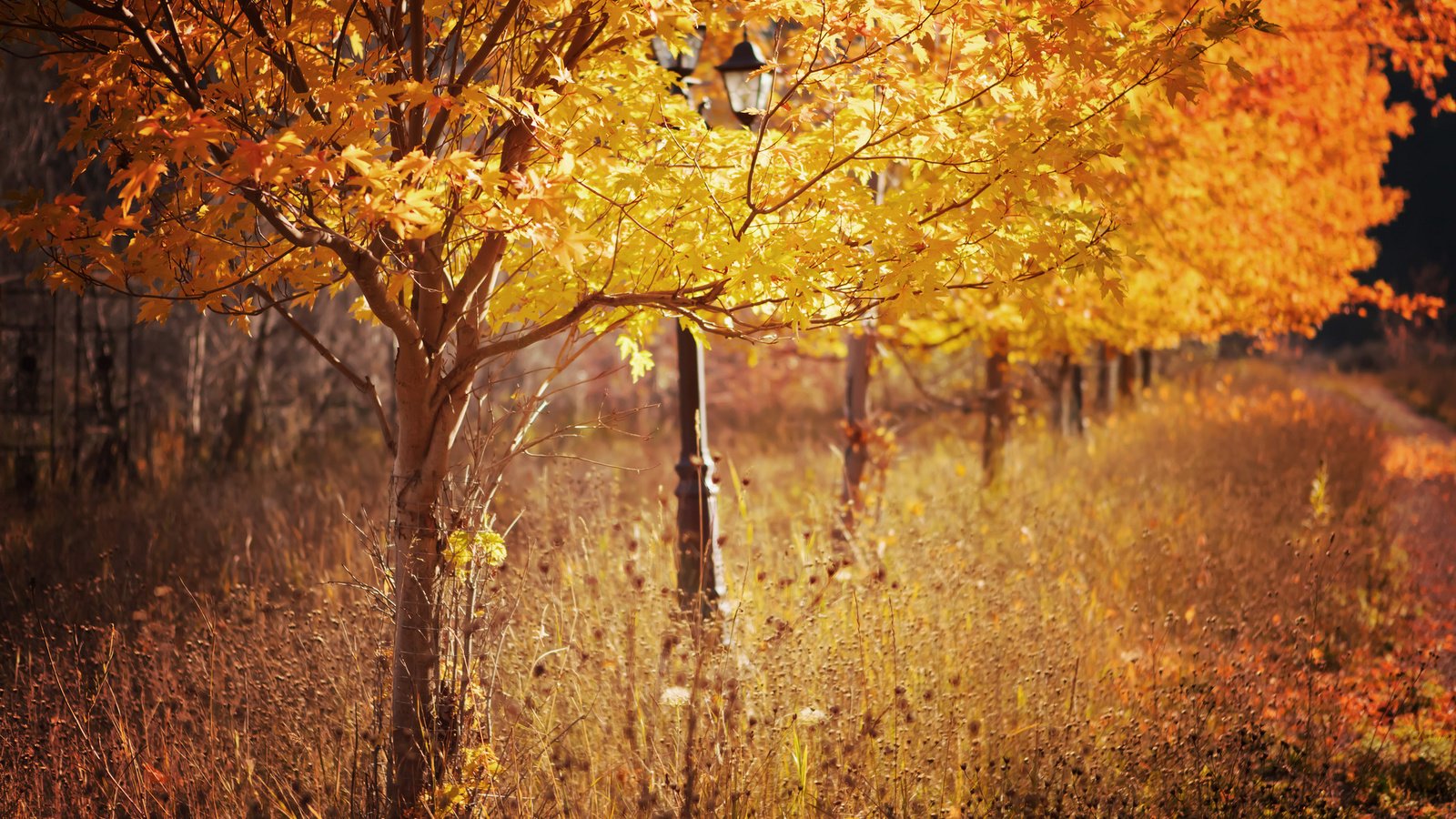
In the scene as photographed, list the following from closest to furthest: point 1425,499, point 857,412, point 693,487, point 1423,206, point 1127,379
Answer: point 693,487 → point 857,412 → point 1425,499 → point 1127,379 → point 1423,206

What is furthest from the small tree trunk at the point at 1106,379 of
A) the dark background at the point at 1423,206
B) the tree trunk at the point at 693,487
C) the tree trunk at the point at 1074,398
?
the dark background at the point at 1423,206

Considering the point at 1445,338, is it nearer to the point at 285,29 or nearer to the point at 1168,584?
the point at 1168,584

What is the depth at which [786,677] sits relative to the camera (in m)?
4.30

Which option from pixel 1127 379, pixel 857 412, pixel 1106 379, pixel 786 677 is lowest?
pixel 786 677

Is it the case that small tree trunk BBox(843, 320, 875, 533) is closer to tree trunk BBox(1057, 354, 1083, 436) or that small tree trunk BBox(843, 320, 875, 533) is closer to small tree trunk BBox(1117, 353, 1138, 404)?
tree trunk BBox(1057, 354, 1083, 436)

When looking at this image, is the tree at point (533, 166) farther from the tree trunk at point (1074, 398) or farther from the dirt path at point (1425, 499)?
the tree trunk at point (1074, 398)

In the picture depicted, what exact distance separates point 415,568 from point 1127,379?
51.3 feet

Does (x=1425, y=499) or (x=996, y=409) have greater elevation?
(x=996, y=409)

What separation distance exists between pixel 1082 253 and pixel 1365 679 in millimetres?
3780

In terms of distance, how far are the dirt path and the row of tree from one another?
15.9ft

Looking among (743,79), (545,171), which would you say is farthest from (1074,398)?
(545,171)

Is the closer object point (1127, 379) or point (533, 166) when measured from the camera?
point (533, 166)

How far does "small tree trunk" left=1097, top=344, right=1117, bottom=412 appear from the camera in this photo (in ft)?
53.3

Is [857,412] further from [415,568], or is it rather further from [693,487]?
[415,568]
